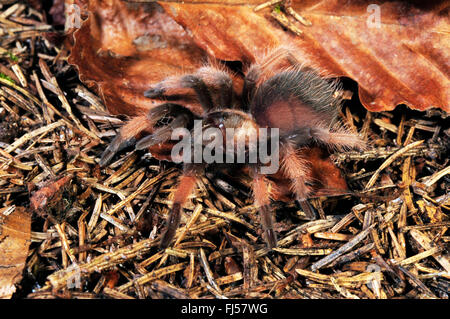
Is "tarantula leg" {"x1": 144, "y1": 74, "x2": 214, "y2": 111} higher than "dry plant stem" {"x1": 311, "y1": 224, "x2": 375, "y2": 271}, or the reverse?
"tarantula leg" {"x1": 144, "y1": 74, "x2": 214, "y2": 111}

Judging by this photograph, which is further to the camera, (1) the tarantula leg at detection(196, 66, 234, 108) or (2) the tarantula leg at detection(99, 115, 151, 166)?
(1) the tarantula leg at detection(196, 66, 234, 108)

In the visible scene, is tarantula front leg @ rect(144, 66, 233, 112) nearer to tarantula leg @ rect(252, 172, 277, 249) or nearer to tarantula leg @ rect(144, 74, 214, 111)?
tarantula leg @ rect(144, 74, 214, 111)

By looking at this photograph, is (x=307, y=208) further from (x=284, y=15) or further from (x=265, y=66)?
(x=284, y=15)

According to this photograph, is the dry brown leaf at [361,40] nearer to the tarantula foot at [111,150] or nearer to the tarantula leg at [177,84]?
the tarantula leg at [177,84]

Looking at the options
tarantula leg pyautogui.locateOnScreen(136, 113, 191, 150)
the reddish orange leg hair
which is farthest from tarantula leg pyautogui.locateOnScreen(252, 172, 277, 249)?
tarantula leg pyautogui.locateOnScreen(136, 113, 191, 150)

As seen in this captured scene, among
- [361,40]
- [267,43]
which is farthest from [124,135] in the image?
[361,40]

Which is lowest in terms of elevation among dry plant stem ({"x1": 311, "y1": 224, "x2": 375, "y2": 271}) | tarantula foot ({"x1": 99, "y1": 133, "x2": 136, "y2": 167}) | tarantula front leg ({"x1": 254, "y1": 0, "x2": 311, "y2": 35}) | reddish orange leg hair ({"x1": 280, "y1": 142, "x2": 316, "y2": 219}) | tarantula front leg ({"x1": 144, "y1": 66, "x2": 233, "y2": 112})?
dry plant stem ({"x1": 311, "y1": 224, "x2": 375, "y2": 271})

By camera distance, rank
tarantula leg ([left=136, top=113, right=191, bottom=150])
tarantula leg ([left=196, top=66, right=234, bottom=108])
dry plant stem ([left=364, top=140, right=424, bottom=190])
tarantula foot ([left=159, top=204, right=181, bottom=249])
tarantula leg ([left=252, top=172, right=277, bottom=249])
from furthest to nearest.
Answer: tarantula leg ([left=196, top=66, right=234, bottom=108])
dry plant stem ([left=364, top=140, right=424, bottom=190])
tarantula leg ([left=136, top=113, right=191, bottom=150])
tarantula leg ([left=252, top=172, right=277, bottom=249])
tarantula foot ([left=159, top=204, right=181, bottom=249])

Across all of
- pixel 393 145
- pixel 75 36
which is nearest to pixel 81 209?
pixel 75 36
